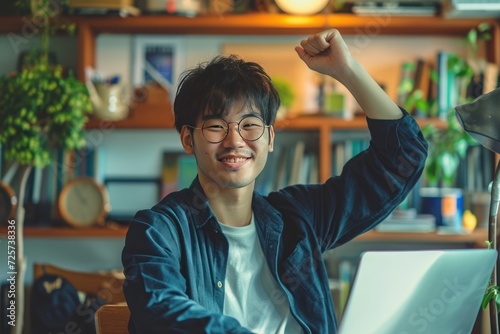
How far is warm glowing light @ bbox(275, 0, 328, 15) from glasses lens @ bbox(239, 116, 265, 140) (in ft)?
5.44

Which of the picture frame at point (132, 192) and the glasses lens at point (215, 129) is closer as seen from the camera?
the glasses lens at point (215, 129)

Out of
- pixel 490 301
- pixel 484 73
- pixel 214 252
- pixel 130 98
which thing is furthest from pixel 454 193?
pixel 214 252

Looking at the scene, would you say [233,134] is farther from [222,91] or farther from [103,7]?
[103,7]

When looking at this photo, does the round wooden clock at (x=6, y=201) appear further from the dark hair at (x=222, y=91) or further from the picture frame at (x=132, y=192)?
the dark hair at (x=222, y=91)

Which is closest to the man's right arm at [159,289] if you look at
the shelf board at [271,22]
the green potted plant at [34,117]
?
the green potted plant at [34,117]

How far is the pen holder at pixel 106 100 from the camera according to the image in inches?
124

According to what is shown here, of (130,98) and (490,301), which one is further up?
(130,98)

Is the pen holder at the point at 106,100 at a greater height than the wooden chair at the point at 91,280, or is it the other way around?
the pen holder at the point at 106,100

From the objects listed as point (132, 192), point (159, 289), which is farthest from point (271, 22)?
point (159, 289)

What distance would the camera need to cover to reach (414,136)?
1586 mm

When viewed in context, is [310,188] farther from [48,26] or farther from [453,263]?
[48,26]

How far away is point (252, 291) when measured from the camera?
58.5 inches

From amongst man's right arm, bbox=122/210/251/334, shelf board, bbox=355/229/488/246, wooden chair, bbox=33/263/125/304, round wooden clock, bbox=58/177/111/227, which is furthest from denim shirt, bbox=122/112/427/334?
round wooden clock, bbox=58/177/111/227

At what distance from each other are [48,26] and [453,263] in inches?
98.3
